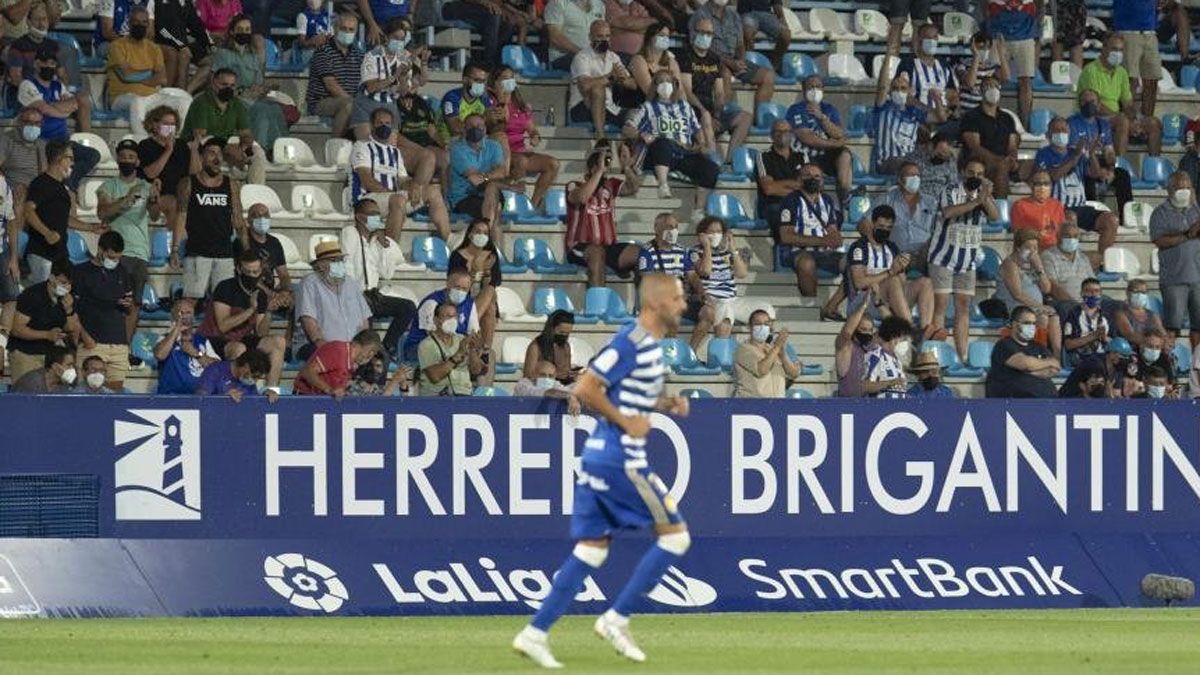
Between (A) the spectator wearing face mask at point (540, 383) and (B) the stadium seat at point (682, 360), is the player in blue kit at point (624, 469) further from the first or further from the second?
(B) the stadium seat at point (682, 360)

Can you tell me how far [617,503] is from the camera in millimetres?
11914

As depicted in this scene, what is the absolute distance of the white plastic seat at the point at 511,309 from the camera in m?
22.7

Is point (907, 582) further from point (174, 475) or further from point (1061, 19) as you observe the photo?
point (1061, 19)

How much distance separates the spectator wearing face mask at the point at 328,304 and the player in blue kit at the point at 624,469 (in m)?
8.75

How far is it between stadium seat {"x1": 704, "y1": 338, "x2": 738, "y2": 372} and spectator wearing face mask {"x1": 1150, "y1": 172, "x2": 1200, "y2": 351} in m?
5.45

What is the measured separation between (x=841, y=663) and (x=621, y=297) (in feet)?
36.0

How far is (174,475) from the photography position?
59.1 feet

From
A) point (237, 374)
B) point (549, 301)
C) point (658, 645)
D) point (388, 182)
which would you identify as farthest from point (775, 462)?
point (388, 182)

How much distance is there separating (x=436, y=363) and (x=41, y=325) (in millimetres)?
3443

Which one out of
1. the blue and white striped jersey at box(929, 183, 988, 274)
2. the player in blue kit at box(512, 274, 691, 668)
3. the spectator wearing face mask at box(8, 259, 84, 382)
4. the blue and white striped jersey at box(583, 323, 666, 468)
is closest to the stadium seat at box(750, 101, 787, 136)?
the blue and white striped jersey at box(929, 183, 988, 274)

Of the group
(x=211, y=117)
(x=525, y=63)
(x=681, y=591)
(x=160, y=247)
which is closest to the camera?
(x=681, y=591)

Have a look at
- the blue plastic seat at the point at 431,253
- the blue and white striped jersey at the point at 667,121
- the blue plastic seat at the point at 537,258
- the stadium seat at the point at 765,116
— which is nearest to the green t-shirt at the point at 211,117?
the blue plastic seat at the point at 431,253

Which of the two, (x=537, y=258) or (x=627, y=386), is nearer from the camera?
(x=627, y=386)

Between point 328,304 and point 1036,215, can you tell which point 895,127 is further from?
point 328,304
